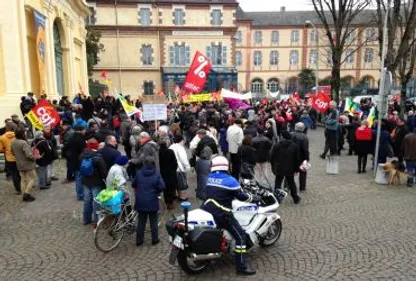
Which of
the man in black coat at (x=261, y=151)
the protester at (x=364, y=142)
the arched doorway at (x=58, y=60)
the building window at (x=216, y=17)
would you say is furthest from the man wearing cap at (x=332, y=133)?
the building window at (x=216, y=17)

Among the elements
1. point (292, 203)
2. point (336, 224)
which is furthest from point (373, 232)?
point (292, 203)

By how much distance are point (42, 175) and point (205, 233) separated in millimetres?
6503

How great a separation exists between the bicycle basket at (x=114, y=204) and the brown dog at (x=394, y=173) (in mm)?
7406

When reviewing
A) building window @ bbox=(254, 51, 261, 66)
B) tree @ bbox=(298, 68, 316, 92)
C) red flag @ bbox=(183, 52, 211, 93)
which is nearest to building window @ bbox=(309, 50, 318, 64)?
tree @ bbox=(298, 68, 316, 92)

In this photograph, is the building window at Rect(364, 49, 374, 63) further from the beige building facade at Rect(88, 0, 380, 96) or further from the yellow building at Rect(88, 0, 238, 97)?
the yellow building at Rect(88, 0, 238, 97)

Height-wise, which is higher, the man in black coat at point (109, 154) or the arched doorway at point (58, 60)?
the arched doorway at point (58, 60)

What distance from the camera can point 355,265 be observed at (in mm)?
5500

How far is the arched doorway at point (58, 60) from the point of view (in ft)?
72.9

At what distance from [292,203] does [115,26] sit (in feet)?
121

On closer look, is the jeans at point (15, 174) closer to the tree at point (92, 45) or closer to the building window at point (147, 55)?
the tree at point (92, 45)

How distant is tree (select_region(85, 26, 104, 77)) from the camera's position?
118 feet

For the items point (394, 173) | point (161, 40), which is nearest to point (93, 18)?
point (161, 40)

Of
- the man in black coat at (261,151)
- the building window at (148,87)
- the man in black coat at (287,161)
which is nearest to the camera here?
the man in black coat at (287,161)

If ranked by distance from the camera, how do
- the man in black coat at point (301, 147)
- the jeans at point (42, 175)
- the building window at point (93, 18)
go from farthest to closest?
the building window at point (93, 18) < the jeans at point (42, 175) < the man in black coat at point (301, 147)
